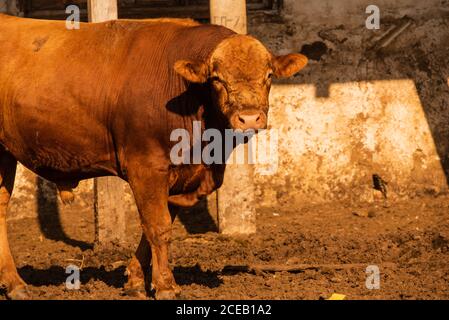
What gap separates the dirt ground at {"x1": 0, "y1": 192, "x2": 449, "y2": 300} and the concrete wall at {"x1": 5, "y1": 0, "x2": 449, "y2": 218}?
25 cm

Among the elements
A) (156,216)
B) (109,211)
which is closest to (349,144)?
(109,211)

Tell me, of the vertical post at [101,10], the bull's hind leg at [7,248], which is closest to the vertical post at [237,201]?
the vertical post at [101,10]

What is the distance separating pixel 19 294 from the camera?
7.67 m

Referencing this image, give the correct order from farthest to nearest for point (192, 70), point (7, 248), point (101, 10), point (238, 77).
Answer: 1. point (101, 10)
2. point (7, 248)
3. point (192, 70)
4. point (238, 77)

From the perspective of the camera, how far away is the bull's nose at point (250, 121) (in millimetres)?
6773

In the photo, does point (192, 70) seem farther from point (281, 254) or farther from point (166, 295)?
point (281, 254)

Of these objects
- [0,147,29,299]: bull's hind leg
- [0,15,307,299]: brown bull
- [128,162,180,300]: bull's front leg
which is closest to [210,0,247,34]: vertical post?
[0,15,307,299]: brown bull

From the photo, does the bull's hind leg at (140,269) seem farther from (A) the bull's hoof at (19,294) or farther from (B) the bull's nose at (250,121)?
(B) the bull's nose at (250,121)

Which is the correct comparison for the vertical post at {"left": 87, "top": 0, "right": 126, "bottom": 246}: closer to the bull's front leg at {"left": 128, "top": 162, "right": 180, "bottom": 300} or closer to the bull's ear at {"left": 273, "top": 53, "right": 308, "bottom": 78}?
the bull's front leg at {"left": 128, "top": 162, "right": 180, "bottom": 300}

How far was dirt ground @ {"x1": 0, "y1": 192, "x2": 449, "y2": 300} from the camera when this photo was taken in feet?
25.4

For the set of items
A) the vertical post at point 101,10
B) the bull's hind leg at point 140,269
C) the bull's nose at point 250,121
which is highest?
the vertical post at point 101,10

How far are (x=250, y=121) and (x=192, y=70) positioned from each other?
61cm

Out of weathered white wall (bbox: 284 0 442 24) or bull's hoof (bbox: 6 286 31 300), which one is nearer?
bull's hoof (bbox: 6 286 31 300)

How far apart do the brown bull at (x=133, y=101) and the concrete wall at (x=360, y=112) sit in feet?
12.1
